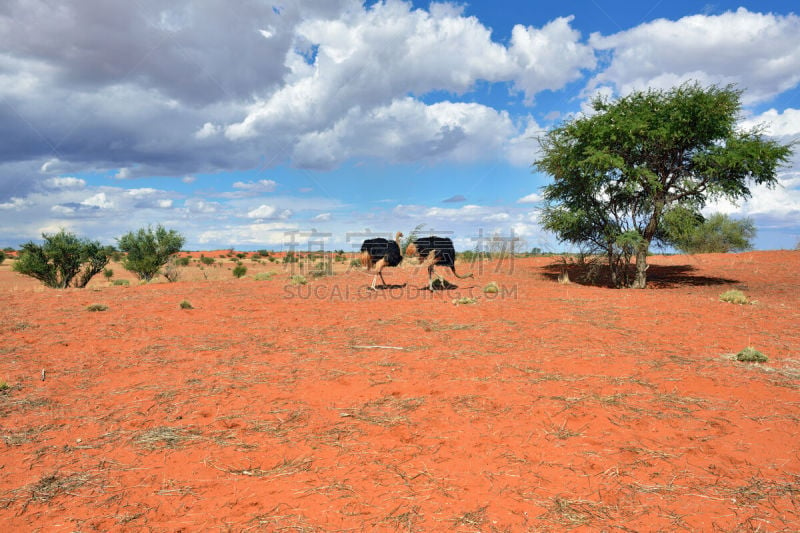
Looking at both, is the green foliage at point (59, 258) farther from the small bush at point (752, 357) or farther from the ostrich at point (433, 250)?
the small bush at point (752, 357)

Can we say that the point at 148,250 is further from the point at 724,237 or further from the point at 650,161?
the point at 724,237

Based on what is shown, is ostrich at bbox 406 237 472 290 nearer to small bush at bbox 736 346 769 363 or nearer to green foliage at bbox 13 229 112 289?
small bush at bbox 736 346 769 363

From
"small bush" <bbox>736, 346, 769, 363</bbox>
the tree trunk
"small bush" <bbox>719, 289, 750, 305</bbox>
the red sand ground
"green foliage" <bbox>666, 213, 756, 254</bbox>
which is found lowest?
the red sand ground

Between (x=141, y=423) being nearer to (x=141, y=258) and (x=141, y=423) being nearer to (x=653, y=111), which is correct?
(x=653, y=111)

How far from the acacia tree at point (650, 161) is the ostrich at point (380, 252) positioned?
889 centimetres

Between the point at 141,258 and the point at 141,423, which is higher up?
the point at 141,258

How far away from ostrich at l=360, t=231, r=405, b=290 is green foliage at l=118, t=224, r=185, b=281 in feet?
58.2

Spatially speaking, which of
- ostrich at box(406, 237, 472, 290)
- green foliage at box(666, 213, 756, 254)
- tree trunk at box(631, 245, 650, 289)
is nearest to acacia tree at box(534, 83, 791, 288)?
tree trunk at box(631, 245, 650, 289)

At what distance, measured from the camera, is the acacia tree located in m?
16.9

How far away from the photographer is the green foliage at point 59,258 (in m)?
22.7

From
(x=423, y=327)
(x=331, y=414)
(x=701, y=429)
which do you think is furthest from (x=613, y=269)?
(x=331, y=414)

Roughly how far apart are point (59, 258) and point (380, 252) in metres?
20.0

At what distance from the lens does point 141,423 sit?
5078 mm

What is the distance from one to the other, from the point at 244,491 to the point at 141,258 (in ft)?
92.2
